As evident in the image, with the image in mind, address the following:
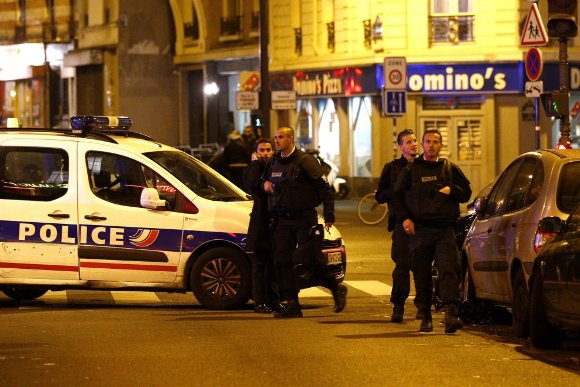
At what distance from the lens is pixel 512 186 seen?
11.8 metres

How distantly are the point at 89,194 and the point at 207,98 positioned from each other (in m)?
32.6

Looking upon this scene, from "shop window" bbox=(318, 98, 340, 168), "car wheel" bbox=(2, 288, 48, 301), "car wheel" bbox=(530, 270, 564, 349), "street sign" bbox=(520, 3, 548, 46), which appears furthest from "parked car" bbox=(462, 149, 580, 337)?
"shop window" bbox=(318, 98, 340, 168)

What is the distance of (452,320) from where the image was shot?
1153 centimetres

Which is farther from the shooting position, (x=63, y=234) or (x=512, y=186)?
(x=63, y=234)

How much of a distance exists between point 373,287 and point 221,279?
3.41m

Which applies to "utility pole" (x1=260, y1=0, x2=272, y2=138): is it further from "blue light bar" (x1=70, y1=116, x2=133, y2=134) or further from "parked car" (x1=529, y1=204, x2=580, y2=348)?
"parked car" (x1=529, y1=204, x2=580, y2=348)

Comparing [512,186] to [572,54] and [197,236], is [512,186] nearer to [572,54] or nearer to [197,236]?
[197,236]

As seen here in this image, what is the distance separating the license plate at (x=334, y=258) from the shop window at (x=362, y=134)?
23.6 m

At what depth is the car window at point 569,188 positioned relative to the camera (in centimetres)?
1077

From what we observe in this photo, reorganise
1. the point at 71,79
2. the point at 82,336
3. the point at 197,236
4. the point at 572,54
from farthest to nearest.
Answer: the point at 71,79
the point at 572,54
the point at 197,236
the point at 82,336

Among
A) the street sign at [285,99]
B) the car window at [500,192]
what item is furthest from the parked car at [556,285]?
the street sign at [285,99]

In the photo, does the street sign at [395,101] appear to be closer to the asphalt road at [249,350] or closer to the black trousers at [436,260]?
the asphalt road at [249,350]

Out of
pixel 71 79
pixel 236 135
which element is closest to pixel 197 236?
pixel 236 135

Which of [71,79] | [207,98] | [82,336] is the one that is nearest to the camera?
[82,336]
